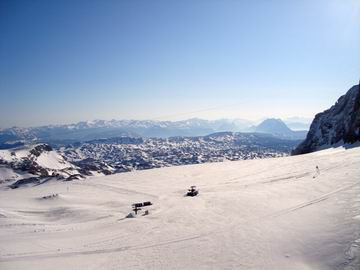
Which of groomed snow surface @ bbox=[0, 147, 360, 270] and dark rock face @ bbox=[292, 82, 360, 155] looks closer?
groomed snow surface @ bbox=[0, 147, 360, 270]

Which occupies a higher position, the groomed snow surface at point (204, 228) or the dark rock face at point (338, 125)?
the dark rock face at point (338, 125)

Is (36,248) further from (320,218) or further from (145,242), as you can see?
(320,218)

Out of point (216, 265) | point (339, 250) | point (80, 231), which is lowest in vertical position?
point (80, 231)

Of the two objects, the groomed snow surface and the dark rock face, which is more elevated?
the dark rock face

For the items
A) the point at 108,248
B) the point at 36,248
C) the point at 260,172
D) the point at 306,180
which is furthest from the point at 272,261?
the point at 260,172
